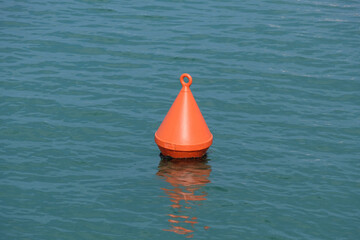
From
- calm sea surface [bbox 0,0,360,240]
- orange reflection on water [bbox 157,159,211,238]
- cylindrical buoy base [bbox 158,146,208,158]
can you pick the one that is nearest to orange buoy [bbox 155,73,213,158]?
cylindrical buoy base [bbox 158,146,208,158]

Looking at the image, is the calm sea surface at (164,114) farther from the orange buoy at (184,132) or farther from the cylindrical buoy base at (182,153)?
the orange buoy at (184,132)

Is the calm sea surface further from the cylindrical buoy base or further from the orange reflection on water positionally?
the cylindrical buoy base

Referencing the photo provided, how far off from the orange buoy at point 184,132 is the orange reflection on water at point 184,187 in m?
0.18

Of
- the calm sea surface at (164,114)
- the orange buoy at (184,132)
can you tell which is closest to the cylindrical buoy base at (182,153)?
the orange buoy at (184,132)

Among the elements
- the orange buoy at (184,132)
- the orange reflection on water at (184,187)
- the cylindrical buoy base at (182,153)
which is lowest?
the orange reflection on water at (184,187)

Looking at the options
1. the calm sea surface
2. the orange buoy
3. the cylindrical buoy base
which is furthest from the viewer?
the cylindrical buoy base

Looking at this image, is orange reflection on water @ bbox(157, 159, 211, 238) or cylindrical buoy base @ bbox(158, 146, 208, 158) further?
cylindrical buoy base @ bbox(158, 146, 208, 158)

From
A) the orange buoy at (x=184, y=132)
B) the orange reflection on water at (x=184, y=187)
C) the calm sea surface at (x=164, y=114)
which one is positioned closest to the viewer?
the orange reflection on water at (x=184, y=187)

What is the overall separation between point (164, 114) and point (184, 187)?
10.4 feet

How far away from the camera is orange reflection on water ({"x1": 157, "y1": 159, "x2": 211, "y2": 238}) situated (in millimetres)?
8859

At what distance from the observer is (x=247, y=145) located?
1153cm

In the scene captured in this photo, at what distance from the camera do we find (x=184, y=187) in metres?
9.94

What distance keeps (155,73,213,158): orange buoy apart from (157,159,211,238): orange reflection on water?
18 cm

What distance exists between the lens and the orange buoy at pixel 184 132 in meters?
10.6
